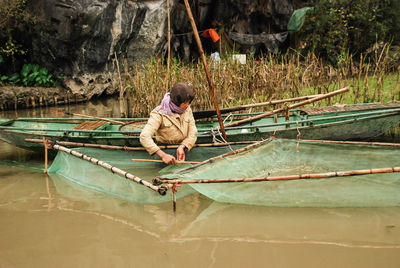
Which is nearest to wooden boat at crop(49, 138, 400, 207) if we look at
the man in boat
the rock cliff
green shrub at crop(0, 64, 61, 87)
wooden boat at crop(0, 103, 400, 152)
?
the man in boat

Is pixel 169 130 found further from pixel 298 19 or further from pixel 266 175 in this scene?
pixel 298 19

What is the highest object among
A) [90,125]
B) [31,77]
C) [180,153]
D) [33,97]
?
[31,77]

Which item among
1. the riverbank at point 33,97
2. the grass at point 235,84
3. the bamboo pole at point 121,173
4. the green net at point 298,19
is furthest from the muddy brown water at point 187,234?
the green net at point 298,19

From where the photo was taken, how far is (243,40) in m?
14.8

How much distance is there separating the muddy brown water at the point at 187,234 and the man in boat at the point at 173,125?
52 cm

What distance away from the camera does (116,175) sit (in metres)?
3.20

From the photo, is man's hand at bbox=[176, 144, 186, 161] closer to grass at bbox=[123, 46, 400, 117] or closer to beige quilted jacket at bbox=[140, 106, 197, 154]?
beige quilted jacket at bbox=[140, 106, 197, 154]

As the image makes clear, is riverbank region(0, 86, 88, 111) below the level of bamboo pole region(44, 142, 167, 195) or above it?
above

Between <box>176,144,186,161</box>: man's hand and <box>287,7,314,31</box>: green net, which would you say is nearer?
<box>176,144,186,161</box>: man's hand

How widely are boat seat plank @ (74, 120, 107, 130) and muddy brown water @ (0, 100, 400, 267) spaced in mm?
1498

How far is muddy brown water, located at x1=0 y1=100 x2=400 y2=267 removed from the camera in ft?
7.96

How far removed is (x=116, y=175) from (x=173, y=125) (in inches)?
30.5

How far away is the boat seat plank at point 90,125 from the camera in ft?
16.3

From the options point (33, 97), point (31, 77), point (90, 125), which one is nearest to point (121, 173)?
point (90, 125)
